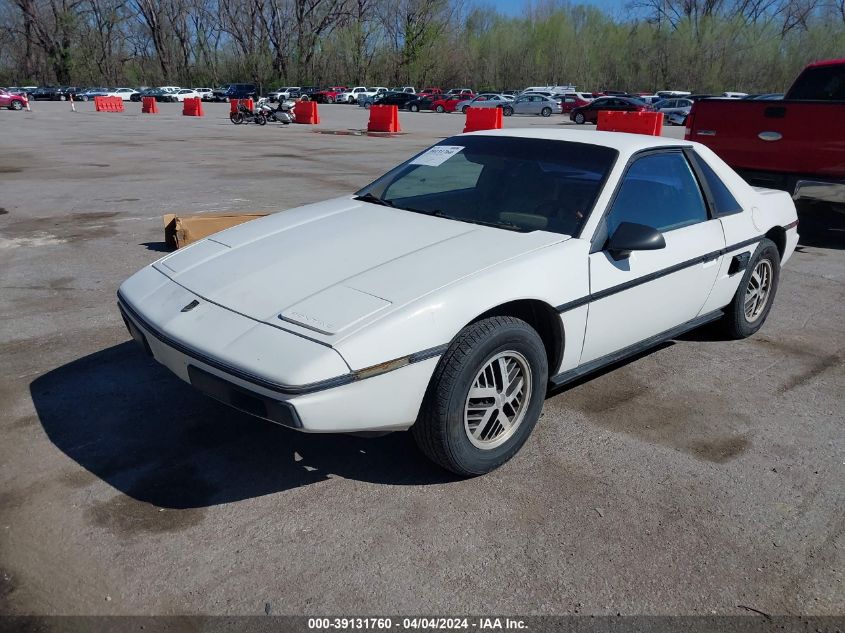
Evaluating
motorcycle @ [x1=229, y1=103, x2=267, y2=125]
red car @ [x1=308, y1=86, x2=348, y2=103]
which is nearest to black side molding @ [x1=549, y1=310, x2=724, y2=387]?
motorcycle @ [x1=229, y1=103, x2=267, y2=125]

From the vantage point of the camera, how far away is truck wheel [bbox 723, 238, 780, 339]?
4.57m

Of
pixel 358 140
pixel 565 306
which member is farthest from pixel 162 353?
pixel 358 140

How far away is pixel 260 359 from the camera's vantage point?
2.57m

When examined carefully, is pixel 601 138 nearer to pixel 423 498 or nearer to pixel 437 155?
pixel 437 155

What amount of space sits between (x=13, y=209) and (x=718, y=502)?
957 cm

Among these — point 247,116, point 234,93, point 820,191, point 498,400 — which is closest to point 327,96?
point 234,93

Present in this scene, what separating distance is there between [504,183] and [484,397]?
1.39 m

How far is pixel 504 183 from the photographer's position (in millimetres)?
3836

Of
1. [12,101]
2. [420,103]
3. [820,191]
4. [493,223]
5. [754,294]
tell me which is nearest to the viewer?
[493,223]

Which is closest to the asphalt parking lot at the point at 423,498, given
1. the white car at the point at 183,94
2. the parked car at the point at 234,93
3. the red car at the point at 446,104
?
the red car at the point at 446,104

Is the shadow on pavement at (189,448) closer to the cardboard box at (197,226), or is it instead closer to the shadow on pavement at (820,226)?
the cardboard box at (197,226)

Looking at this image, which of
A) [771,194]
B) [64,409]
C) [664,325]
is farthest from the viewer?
[771,194]

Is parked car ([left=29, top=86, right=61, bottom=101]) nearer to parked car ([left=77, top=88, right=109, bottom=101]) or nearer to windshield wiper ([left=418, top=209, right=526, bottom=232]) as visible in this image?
parked car ([left=77, top=88, right=109, bottom=101])

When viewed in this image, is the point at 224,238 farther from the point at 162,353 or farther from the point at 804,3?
the point at 804,3
